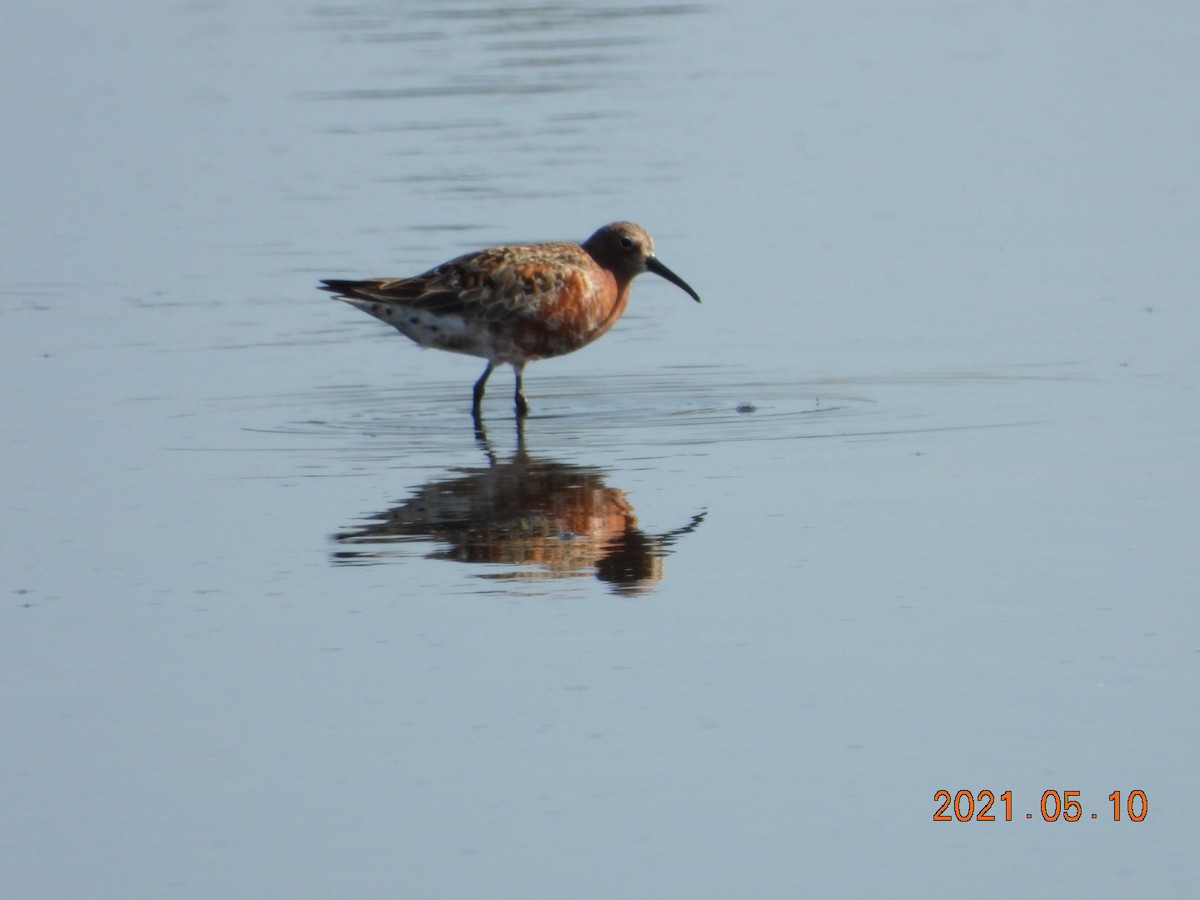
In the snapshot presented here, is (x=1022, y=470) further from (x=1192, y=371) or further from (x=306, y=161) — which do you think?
(x=306, y=161)

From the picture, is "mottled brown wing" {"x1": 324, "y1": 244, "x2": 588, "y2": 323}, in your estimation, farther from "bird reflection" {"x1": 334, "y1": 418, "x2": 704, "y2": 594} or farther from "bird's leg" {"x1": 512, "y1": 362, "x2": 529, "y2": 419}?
"bird reflection" {"x1": 334, "y1": 418, "x2": 704, "y2": 594}

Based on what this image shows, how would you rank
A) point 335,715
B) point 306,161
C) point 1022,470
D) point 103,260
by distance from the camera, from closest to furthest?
point 335,715, point 1022,470, point 103,260, point 306,161

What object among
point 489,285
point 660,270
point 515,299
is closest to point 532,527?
point 515,299

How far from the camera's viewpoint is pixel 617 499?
10.9 m

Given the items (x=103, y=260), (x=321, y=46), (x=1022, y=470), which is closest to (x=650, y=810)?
(x=1022, y=470)

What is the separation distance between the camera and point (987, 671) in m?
8.08

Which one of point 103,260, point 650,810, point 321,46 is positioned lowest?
point 650,810

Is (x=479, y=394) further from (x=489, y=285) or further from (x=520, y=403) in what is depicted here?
(x=489, y=285)

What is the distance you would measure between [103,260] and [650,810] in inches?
459

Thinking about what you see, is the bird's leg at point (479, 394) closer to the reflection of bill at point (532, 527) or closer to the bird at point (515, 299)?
the bird at point (515, 299)

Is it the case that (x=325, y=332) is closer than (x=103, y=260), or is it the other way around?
(x=325, y=332)

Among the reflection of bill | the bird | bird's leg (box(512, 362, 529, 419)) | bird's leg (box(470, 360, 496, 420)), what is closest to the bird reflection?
the reflection of bill
